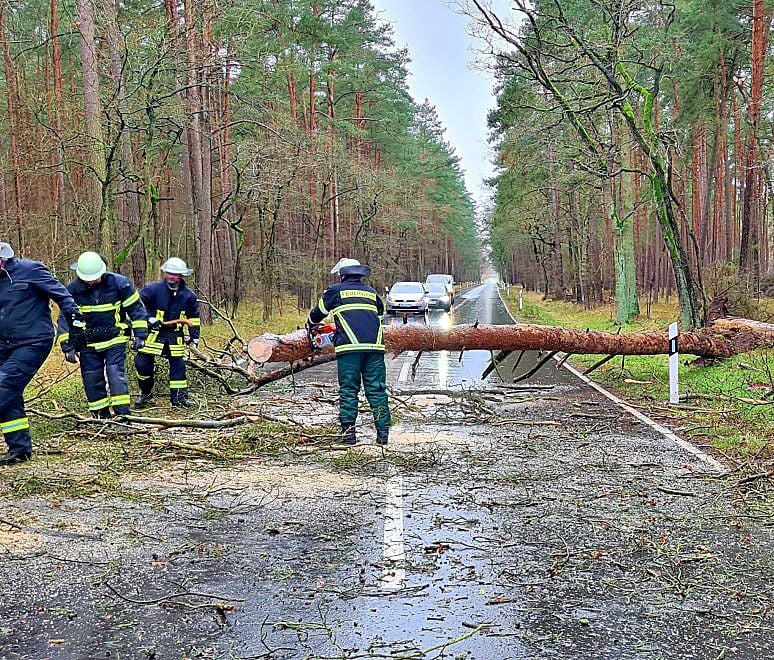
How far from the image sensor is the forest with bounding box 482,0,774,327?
1577 centimetres

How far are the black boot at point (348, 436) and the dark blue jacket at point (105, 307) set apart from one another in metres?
2.99

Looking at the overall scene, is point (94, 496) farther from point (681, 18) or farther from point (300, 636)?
point (681, 18)

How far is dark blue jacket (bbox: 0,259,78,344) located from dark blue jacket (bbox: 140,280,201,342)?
3.27 meters

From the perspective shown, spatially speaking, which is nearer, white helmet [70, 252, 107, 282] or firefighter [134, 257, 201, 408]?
white helmet [70, 252, 107, 282]

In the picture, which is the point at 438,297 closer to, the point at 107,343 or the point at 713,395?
the point at 713,395

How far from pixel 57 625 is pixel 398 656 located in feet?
5.63

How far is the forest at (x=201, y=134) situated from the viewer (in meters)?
16.3

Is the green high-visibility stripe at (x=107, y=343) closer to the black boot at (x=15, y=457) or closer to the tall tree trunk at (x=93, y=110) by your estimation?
the black boot at (x=15, y=457)

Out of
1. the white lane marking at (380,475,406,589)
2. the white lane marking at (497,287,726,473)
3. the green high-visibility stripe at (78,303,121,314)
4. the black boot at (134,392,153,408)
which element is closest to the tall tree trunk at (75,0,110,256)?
the black boot at (134,392,153,408)

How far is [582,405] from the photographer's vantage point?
11.4m

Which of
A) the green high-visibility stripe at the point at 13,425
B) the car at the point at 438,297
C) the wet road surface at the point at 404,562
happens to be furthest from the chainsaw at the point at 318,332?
the car at the point at 438,297

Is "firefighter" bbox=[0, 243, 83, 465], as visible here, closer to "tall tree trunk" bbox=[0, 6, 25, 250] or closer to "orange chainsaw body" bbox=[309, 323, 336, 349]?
"orange chainsaw body" bbox=[309, 323, 336, 349]

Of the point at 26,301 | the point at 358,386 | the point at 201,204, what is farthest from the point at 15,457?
the point at 201,204

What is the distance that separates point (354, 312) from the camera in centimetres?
849
